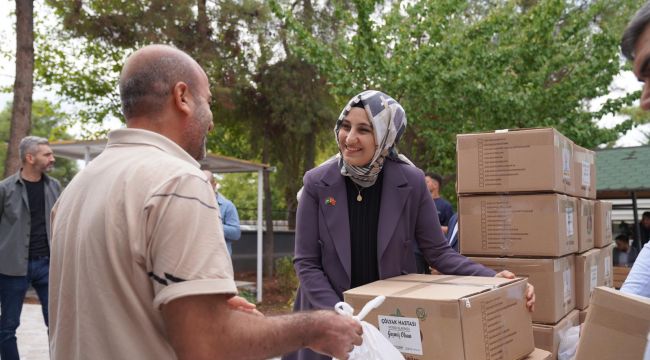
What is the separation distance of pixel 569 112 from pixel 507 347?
28.6 feet

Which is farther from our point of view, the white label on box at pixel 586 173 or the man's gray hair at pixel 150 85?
the white label on box at pixel 586 173

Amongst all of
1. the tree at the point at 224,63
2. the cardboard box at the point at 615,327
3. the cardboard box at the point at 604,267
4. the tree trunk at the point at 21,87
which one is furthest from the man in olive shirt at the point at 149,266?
the tree at the point at 224,63

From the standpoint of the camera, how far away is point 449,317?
183 cm

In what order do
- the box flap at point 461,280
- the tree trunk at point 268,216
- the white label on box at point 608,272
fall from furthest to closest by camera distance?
1. the tree trunk at point 268,216
2. the white label on box at point 608,272
3. the box flap at point 461,280

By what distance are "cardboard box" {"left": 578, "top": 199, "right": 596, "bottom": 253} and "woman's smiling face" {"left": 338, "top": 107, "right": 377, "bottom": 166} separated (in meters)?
1.42

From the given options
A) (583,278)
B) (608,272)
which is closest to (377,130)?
(583,278)

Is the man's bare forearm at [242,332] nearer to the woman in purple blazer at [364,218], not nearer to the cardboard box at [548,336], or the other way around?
the woman in purple blazer at [364,218]

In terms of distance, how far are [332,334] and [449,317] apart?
0.51 m

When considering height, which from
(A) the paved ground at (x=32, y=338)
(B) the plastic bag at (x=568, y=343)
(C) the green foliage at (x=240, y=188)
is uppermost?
(C) the green foliage at (x=240, y=188)

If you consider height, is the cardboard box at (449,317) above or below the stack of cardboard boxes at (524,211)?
below

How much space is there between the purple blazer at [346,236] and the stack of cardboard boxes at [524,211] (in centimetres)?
28

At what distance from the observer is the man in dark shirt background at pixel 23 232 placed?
15.7 ft

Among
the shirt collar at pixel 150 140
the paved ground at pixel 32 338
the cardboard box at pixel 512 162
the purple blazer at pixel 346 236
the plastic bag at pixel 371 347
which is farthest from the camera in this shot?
the paved ground at pixel 32 338

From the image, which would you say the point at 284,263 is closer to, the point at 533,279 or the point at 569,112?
the point at 569,112
